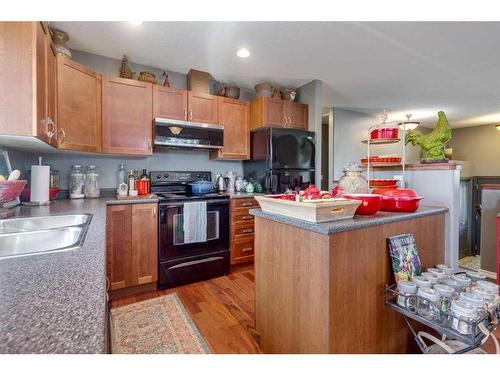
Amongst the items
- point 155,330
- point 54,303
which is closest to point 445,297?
point 54,303

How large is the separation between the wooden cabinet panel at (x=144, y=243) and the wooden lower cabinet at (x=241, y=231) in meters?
0.83

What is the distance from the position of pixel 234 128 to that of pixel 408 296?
256 centimetres

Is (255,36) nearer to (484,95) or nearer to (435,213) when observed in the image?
(435,213)

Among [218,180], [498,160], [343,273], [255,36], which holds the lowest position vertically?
[343,273]

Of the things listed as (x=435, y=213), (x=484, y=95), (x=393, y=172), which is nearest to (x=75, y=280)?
(x=435, y=213)

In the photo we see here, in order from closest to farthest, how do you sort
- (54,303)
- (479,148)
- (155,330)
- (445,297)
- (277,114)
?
(54,303)
(445,297)
(155,330)
(277,114)
(479,148)

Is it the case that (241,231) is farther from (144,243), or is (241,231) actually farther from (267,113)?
(267,113)

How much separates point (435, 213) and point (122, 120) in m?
2.70

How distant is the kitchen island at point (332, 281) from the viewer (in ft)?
3.33

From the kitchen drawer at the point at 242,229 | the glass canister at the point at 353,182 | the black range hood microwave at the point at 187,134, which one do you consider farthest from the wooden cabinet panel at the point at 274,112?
the glass canister at the point at 353,182

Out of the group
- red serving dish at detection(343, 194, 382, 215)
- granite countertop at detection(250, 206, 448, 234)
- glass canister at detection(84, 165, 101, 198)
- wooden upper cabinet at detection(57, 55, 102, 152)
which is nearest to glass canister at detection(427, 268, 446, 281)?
granite countertop at detection(250, 206, 448, 234)

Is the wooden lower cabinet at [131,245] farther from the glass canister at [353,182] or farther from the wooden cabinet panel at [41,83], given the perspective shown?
the glass canister at [353,182]

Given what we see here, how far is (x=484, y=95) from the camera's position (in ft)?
12.5

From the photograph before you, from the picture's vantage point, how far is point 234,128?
3.12 m
